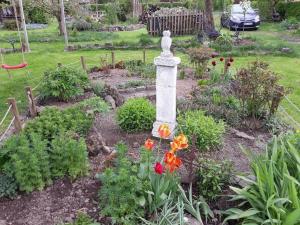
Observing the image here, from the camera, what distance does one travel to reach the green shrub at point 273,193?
3.50 m

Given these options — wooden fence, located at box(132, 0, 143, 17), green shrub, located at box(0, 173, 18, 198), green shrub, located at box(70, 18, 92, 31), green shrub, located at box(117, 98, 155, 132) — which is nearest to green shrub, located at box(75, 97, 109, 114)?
green shrub, located at box(117, 98, 155, 132)

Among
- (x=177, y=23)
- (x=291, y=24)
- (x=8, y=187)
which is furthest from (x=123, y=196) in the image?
(x=291, y=24)

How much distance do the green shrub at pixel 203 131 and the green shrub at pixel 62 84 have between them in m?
3.30

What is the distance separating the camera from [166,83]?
5.65m

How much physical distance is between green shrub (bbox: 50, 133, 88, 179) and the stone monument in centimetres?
172

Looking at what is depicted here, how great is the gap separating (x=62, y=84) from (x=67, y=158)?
3.63 meters

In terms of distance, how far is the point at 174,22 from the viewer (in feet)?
63.0

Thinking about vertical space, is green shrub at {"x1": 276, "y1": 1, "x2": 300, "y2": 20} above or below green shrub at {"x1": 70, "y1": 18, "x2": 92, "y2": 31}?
above

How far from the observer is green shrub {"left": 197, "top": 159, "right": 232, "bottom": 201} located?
432 centimetres

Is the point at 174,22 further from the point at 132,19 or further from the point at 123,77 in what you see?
the point at 123,77

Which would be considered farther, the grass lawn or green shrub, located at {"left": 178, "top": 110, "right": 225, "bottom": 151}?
the grass lawn

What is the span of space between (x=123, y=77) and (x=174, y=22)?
9992 millimetres

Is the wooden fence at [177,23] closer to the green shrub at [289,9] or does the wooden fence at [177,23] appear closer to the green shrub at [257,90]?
the green shrub at [289,9]

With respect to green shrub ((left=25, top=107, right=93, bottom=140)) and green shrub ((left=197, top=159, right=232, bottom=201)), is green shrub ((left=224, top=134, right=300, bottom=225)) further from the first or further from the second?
green shrub ((left=25, top=107, right=93, bottom=140))
